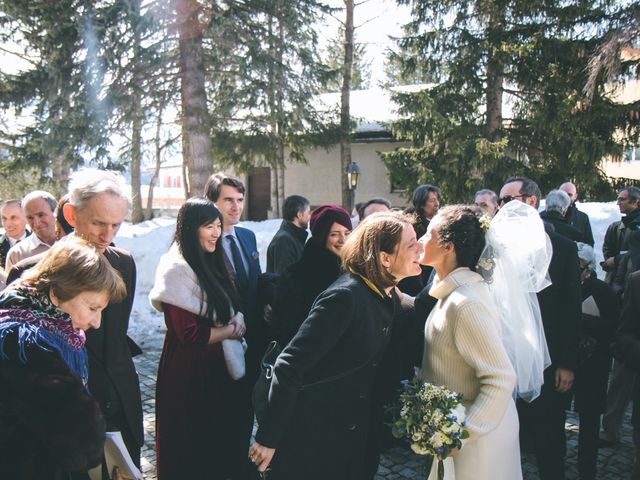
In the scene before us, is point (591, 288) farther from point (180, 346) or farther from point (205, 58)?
point (205, 58)

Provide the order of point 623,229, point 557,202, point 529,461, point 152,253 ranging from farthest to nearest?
point 152,253 < point 623,229 < point 557,202 < point 529,461

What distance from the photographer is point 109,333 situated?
3.01 metres

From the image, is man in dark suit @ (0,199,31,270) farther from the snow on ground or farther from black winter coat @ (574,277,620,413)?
black winter coat @ (574,277,620,413)

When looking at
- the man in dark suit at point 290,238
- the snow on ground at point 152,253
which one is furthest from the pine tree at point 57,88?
the man in dark suit at point 290,238

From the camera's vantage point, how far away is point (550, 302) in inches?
153

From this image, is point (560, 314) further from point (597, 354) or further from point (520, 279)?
point (520, 279)

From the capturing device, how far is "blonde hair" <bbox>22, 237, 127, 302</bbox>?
7.18 ft

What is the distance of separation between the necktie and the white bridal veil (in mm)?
1913

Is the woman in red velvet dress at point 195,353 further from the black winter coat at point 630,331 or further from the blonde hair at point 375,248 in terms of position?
the black winter coat at point 630,331

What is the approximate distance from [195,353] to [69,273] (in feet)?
4.86

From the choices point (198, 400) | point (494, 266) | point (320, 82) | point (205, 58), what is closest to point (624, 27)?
point (320, 82)

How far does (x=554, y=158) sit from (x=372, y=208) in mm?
11031

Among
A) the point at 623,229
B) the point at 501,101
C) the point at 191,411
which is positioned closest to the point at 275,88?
the point at 501,101

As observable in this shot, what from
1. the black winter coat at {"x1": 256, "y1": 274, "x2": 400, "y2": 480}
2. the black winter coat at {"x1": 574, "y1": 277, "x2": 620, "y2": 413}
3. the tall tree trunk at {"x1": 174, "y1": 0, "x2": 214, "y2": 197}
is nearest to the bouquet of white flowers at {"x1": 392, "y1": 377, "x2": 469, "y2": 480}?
the black winter coat at {"x1": 256, "y1": 274, "x2": 400, "y2": 480}
